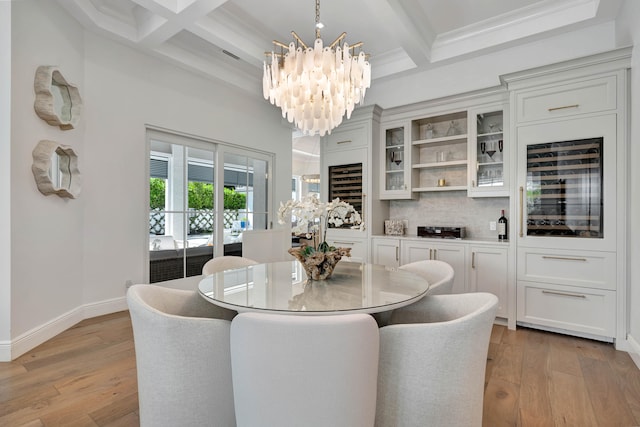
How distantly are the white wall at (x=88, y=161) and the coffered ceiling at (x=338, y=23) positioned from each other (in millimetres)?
253

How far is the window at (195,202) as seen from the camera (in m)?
3.53

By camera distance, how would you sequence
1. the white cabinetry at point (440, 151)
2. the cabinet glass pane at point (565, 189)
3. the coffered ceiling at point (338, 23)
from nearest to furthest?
the cabinet glass pane at point (565, 189)
the coffered ceiling at point (338, 23)
the white cabinetry at point (440, 151)

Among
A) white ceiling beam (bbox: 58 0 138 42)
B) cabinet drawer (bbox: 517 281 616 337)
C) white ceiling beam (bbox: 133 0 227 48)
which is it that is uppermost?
white ceiling beam (bbox: 58 0 138 42)

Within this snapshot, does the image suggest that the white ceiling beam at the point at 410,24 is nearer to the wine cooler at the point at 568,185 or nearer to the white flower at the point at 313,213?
the wine cooler at the point at 568,185

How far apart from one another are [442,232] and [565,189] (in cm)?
117

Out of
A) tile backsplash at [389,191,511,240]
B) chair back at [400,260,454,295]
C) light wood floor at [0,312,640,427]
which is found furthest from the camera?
tile backsplash at [389,191,511,240]

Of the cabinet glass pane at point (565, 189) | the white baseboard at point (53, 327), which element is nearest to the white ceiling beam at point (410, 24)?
the cabinet glass pane at point (565, 189)

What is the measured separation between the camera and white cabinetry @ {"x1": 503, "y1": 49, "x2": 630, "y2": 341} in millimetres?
2568

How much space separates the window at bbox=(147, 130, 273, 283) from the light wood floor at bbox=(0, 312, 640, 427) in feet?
3.55

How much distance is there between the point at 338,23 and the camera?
323 cm

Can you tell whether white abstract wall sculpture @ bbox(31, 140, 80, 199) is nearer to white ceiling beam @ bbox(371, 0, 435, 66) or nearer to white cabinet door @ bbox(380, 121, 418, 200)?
white ceiling beam @ bbox(371, 0, 435, 66)

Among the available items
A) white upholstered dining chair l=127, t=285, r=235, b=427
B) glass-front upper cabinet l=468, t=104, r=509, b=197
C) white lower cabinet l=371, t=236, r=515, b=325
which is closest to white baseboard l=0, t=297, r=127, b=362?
white upholstered dining chair l=127, t=285, r=235, b=427

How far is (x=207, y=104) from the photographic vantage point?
3.93 m

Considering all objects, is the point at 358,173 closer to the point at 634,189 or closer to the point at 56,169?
the point at 634,189
